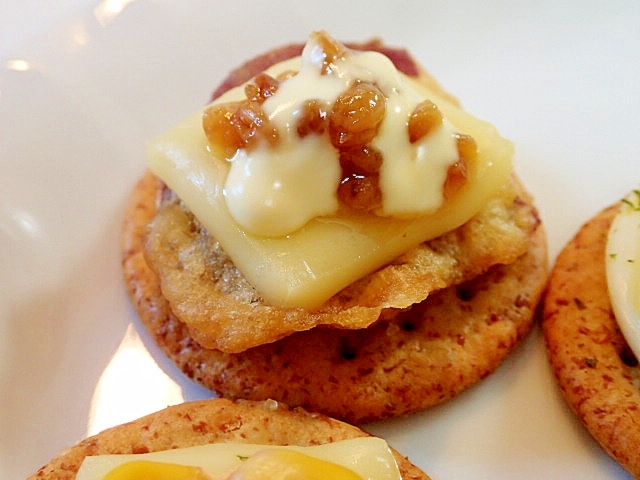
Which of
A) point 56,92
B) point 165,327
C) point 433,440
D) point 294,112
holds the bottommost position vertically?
point 433,440

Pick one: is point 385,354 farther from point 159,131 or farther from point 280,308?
point 159,131

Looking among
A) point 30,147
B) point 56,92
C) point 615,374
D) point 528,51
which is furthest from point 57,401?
point 528,51

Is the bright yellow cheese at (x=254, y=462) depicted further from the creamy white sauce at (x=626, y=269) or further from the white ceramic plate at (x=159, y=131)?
the creamy white sauce at (x=626, y=269)

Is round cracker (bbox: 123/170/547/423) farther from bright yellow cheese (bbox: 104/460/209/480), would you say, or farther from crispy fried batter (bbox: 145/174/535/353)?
bright yellow cheese (bbox: 104/460/209/480)

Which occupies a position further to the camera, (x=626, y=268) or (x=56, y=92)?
(x=56, y=92)

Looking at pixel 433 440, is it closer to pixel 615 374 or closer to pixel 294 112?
pixel 615 374

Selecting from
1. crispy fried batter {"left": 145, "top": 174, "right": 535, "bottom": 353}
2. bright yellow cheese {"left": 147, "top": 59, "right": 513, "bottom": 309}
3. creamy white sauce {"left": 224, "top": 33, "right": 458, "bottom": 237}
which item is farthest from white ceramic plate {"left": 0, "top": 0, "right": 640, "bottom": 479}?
creamy white sauce {"left": 224, "top": 33, "right": 458, "bottom": 237}

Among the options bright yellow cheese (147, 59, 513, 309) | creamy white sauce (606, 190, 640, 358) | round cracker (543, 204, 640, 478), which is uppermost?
bright yellow cheese (147, 59, 513, 309)
